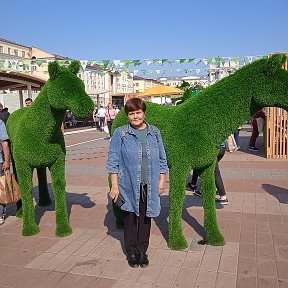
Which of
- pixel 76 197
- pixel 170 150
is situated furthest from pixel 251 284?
pixel 76 197

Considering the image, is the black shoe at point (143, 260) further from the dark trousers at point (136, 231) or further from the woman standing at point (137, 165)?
the woman standing at point (137, 165)

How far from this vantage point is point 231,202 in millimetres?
5715

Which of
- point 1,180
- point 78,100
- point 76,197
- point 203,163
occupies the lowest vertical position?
point 76,197

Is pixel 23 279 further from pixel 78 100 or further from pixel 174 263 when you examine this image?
pixel 78 100

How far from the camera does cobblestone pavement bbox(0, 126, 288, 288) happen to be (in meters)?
3.21

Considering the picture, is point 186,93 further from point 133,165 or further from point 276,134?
point 276,134

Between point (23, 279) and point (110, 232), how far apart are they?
145 cm

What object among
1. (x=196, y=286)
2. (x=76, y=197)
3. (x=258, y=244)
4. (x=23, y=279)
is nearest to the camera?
(x=196, y=286)

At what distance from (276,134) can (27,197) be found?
316 inches

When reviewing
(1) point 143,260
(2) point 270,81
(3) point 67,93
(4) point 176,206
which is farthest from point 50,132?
(2) point 270,81

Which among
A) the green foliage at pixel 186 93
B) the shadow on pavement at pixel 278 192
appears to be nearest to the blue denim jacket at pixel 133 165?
the green foliage at pixel 186 93

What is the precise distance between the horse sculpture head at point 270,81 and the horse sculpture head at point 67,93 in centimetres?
182

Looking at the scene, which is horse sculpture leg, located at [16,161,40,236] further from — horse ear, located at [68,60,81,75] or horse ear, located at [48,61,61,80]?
horse ear, located at [68,60,81,75]

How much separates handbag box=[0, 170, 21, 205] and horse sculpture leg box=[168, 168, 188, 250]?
2428 millimetres
